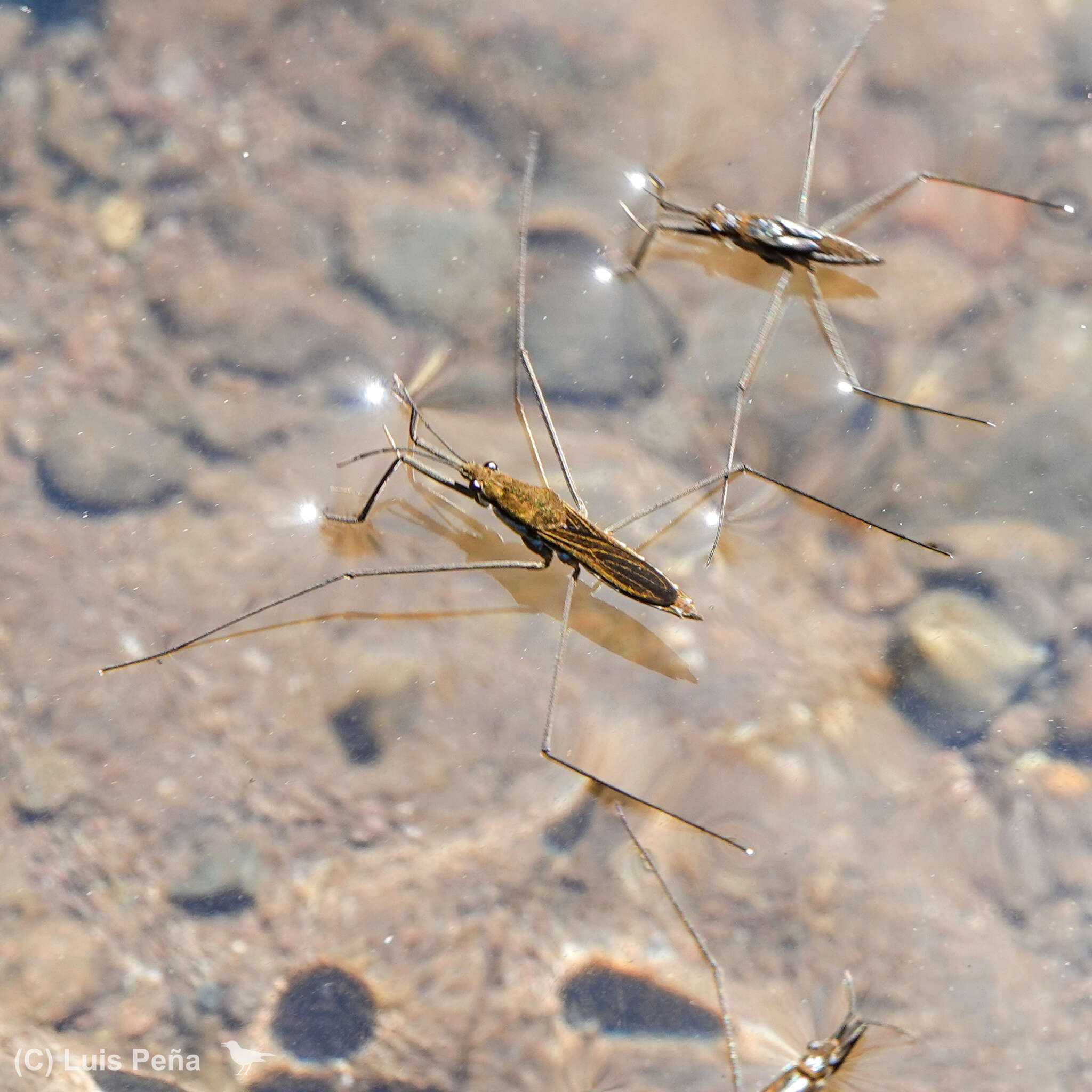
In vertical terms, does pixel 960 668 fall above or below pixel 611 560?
below

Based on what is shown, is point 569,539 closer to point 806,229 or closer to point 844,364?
point 844,364

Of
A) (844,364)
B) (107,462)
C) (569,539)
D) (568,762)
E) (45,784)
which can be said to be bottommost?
(45,784)

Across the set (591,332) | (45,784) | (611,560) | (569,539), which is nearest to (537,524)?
(569,539)

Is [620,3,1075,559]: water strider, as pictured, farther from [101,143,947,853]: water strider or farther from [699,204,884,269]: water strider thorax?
[101,143,947,853]: water strider

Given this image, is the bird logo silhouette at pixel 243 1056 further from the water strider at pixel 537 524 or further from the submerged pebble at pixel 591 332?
the submerged pebble at pixel 591 332

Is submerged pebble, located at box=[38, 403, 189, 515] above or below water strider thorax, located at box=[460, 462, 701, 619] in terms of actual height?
below

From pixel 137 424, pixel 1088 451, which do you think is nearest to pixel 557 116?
pixel 137 424

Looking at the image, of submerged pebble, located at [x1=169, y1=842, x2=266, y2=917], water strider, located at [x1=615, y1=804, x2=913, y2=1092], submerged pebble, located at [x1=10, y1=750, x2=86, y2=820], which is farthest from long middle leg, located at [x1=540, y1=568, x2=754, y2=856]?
submerged pebble, located at [x1=10, y1=750, x2=86, y2=820]

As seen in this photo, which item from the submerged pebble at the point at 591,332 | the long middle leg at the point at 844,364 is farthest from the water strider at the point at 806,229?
the submerged pebble at the point at 591,332
